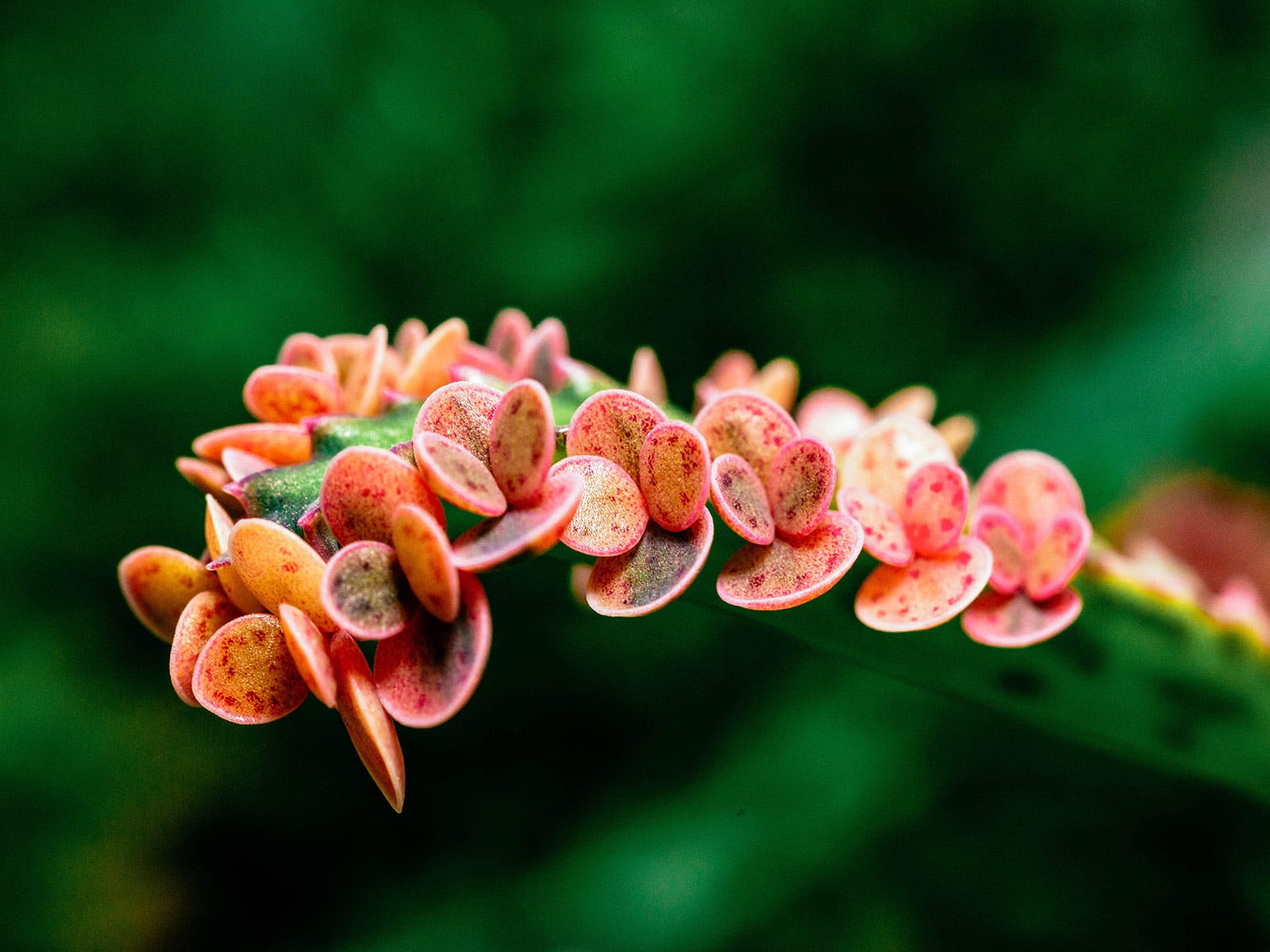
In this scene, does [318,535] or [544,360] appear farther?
[544,360]

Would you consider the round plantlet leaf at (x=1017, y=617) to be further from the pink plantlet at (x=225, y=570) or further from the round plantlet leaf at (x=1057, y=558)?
the pink plantlet at (x=225, y=570)

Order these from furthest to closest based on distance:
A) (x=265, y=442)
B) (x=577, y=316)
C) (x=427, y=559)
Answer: (x=577, y=316) < (x=265, y=442) < (x=427, y=559)

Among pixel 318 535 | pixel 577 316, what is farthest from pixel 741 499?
pixel 577 316

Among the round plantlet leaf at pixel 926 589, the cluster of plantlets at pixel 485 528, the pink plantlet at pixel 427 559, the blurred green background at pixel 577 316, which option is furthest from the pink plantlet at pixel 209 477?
the blurred green background at pixel 577 316

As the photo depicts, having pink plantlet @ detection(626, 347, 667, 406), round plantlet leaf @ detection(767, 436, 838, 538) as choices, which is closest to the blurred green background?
pink plantlet @ detection(626, 347, 667, 406)

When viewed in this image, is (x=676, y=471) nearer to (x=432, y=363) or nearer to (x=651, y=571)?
(x=651, y=571)

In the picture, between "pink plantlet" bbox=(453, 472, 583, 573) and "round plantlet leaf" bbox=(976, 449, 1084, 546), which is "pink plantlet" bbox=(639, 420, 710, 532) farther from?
"round plantlet leaf" bbox=(976, 449, 1084, 546)

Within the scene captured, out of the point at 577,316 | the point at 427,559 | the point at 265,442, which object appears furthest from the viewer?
the point at 577,316
